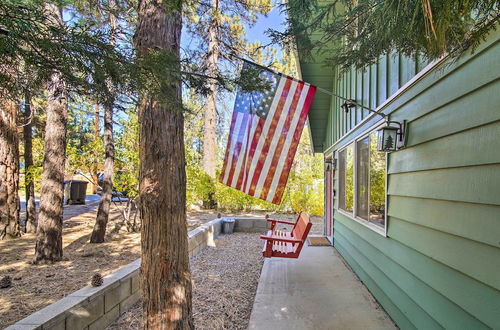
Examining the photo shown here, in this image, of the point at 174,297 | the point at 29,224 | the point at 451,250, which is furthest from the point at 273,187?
the point at 29,224

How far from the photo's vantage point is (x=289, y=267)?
187 inches

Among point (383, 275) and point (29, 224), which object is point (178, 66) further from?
point (29, 224)

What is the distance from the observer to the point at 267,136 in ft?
12.0

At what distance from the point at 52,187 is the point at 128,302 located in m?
2.43

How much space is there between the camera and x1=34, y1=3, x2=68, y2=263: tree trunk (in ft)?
13.8

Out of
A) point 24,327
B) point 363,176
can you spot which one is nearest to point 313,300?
point 363,176

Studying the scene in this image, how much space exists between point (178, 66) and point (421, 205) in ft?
6.97

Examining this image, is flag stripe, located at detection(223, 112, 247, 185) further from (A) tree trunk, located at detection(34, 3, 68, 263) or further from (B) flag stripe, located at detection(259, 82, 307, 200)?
(A) tree trunk, located at detection(34, 3, 68, 263)

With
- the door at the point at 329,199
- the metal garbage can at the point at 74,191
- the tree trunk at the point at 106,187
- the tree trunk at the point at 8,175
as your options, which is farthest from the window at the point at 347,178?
the metal garbage can at the point at 74,191

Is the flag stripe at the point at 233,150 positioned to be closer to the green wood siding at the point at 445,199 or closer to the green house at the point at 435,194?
the green house at the point at 435,194

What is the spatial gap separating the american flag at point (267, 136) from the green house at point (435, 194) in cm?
96

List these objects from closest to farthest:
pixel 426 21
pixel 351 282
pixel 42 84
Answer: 1. pixel 426 21
2. pixel 42 84
3. pixel 351 282

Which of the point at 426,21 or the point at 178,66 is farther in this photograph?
the point at 178,66

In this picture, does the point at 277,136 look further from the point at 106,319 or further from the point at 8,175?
the point at 8,175
